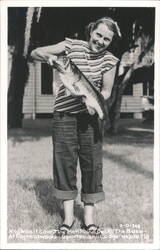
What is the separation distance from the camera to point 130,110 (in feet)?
37.3

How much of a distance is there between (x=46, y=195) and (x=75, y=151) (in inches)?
39.0

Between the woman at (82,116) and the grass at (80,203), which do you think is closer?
the woman at (82,116)

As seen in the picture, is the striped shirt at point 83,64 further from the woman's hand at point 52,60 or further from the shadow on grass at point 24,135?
the shadow on grass at point 24,135

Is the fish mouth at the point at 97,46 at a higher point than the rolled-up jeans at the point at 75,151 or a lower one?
higher

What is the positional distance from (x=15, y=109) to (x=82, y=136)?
555 cm

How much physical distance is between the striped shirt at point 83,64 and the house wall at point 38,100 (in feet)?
26.6

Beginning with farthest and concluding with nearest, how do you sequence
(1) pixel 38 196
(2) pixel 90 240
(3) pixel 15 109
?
(3) pixel 15 109 < (1) pixel 38 196 < (2) pixel 90 240

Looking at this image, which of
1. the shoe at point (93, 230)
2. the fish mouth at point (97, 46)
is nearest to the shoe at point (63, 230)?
the shoe at point (93, 230)

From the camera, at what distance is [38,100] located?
10773 mm

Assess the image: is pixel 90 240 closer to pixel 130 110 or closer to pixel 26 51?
pixel 26 51

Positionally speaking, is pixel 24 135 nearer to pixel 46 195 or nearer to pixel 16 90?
pixel 16 90

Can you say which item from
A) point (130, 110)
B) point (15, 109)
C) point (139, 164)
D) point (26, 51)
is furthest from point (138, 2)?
point (130, 110)

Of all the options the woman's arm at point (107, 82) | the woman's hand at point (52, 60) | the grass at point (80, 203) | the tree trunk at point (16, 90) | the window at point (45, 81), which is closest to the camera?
the woman's hand at point (52, 60)

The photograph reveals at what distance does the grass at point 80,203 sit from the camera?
9.34 ft
